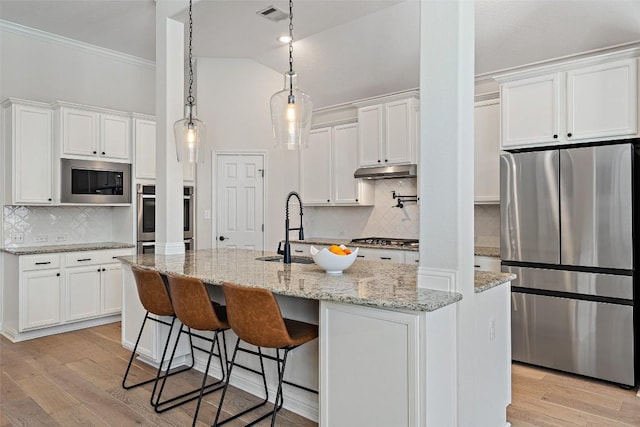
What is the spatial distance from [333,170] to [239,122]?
1486 millimetres

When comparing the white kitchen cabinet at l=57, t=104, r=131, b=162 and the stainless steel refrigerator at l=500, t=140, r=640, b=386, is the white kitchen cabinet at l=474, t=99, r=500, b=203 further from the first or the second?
the white kitchen cabinet at l=57, t=104, r=131, b=162

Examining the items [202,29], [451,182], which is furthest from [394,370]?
[202,29]

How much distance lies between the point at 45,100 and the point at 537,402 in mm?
5751

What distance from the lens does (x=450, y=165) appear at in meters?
2.11

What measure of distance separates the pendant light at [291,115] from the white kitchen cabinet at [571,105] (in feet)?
6.36

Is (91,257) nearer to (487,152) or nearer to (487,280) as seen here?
(487,280)

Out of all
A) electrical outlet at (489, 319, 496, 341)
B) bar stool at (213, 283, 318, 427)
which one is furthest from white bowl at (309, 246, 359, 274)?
electrical outlet at (489, 319, 496, 341)

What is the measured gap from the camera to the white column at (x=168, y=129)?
4.05m

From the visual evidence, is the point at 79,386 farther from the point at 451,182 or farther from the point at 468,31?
the point at 468,31

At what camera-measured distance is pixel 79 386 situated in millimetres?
3266

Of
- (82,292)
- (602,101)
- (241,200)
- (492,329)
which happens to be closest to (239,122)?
(241,200)

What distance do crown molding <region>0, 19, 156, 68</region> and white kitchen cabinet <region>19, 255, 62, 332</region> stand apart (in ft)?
8.36

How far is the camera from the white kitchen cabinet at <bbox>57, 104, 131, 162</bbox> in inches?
187

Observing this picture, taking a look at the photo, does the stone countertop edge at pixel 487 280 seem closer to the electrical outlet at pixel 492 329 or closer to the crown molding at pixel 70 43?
the electrical outlet at pixel 492 329
